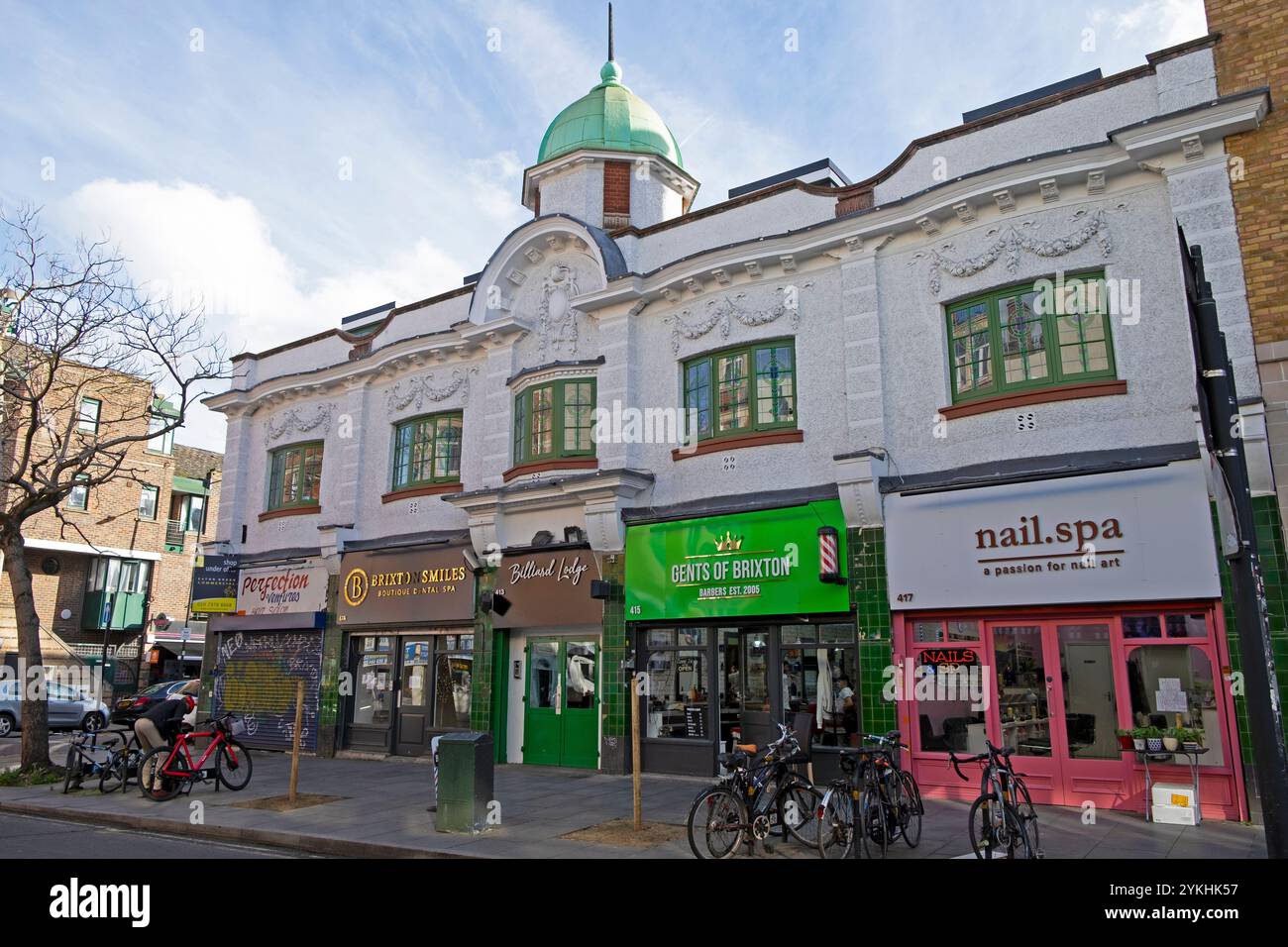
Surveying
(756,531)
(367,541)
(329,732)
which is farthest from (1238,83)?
(329,732)

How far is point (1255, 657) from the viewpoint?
5281 millimetres

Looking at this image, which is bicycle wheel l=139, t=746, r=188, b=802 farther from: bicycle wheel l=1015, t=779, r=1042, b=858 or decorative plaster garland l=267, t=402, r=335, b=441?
bicycle wheel l=1015, t=779, r=1042, b=858

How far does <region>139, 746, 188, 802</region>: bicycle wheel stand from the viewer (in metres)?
12.7

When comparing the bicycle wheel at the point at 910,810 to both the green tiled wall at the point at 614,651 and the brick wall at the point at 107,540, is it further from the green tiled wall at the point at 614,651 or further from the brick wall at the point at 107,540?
the brick wall at the point at 107,540

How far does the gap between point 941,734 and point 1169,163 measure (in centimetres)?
752

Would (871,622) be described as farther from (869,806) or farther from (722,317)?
(722,317)

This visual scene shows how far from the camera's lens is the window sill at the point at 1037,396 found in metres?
11.3

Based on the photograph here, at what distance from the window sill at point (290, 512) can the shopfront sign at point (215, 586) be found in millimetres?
1315

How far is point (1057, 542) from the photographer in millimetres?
11156

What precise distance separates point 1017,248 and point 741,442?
4.66 meters

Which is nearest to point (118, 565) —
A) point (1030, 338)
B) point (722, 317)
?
point (722, 317)

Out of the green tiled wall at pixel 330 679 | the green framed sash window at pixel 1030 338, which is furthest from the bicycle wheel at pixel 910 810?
the green tiled wall at pixel 330 679

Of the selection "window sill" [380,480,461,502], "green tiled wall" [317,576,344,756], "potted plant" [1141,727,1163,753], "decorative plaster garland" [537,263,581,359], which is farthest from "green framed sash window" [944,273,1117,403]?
"green tiled wall" [317,576,344,756]
